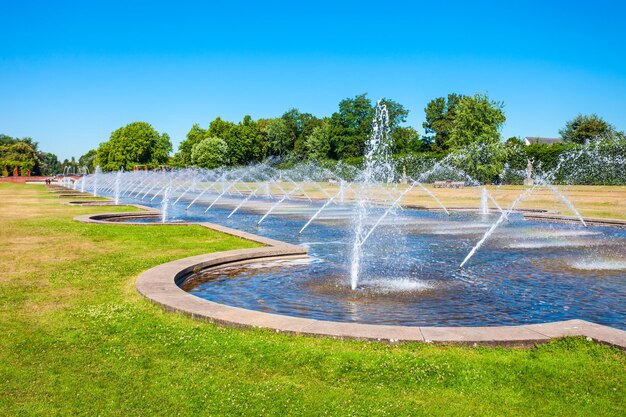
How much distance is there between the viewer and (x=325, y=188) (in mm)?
54750

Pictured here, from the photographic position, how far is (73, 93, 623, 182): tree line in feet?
179

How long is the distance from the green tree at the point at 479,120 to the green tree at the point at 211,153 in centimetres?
4988

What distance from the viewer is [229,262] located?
32.9 ft

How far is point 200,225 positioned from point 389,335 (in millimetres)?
11693

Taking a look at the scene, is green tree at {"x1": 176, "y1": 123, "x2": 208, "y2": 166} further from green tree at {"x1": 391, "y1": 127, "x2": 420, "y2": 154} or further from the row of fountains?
green tree at {"x1": 391, "y1": 127, "x2": 420, "y2": 154}

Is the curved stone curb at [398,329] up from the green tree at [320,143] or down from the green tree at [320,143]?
down

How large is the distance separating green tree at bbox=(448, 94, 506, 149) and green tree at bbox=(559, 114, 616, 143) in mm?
34815

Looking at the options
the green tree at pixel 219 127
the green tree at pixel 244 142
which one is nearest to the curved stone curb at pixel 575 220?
the green tree at pixel 244 142

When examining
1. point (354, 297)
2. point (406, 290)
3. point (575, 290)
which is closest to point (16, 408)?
point (354, 297)

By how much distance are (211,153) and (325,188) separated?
1757 inches

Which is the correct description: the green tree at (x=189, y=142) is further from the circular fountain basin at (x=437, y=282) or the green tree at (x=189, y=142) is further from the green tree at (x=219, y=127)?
the circular fountain basin at (x=437, y=282)

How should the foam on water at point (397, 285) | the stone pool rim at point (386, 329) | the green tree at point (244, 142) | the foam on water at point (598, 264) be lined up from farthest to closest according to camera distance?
the green tree at point (244, 142) → the foam on water at point (598, 264) → the foam on water at point (397, 285) → the stone pool rim at point (386, 329)

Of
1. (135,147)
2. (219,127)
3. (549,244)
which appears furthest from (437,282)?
(135,147)

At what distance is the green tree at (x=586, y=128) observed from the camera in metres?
84.6
